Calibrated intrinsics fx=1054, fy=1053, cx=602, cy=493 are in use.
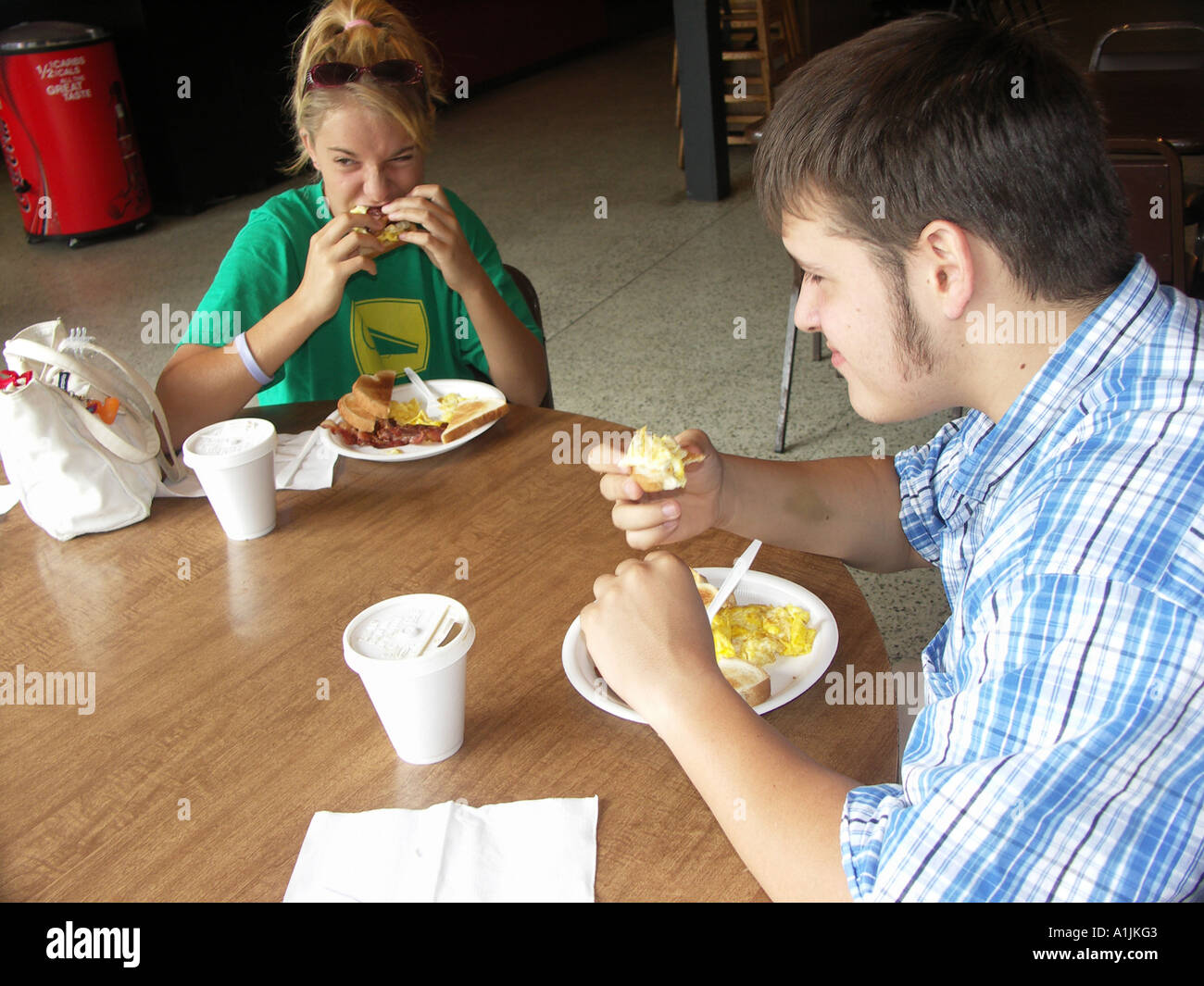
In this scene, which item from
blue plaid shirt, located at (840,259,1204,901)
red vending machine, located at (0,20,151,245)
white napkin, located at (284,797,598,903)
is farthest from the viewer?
red vending machine, located at (0,20,151,245)

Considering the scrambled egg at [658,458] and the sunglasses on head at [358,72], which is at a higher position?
the sunglasses on head at [358,72]

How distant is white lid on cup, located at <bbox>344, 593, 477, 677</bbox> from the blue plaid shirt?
0.42 metres

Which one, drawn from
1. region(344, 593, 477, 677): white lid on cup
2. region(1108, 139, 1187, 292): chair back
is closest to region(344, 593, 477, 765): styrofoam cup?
region(344, 593, 477, 677): white lid on cup

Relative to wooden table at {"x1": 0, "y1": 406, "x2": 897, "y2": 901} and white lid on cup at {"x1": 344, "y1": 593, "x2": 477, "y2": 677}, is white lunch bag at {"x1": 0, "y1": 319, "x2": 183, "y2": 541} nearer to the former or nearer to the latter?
wooden table at {"x1": 0, "y1": 406, "x2": 897, "y2": 901}

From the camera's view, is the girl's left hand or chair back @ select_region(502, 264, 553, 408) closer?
the girl's left hand

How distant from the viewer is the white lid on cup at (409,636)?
1.06 m

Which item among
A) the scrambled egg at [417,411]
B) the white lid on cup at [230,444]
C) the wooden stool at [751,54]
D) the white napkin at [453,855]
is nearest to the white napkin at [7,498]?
the white lid on cup at [230,444]

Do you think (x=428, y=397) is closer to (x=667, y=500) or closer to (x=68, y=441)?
(x=68, y=441)

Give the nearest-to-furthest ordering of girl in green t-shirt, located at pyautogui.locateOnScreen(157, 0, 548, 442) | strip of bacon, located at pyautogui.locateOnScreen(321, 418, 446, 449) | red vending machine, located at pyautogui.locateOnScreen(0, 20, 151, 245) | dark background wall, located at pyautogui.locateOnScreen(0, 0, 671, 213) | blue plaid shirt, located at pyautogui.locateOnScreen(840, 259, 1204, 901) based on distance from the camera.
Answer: blue plaid shirt, located at pyautogui.locateOnScreen(840, 259, 1204, 901)
strip of bacon, located at pyautogui.locateOnScreen(321, 418, 446, 449)
girl in green t-shirt, located at pyautogui.locateOnScreen(157, 0, 548, 442)
red vending machine, located at pyautogui.locateOnScreen(0, 20, 151, 245)
dark background wall, located at pyautogui.locateOnScreen(0, 0, 671, 213)

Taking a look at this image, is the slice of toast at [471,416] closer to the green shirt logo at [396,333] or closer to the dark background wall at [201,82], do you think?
the green shirt logo at [396,333]

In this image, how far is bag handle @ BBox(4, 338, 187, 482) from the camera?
1501mm

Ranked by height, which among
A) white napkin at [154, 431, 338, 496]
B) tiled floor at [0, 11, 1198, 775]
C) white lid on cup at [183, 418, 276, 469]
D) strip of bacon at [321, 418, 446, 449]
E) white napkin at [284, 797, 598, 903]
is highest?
white lid on cup at [183, 418, 276, 469]

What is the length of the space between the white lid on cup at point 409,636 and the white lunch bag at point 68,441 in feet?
2.13
